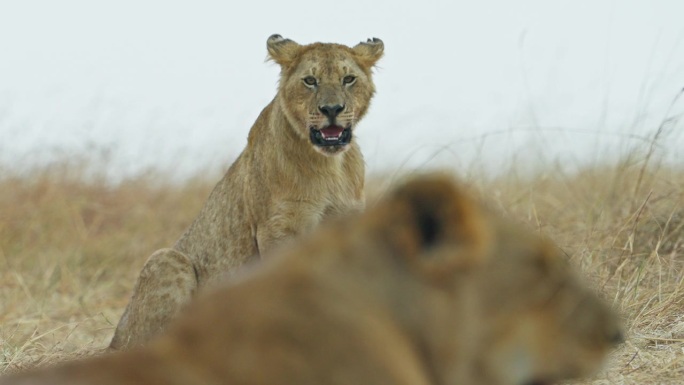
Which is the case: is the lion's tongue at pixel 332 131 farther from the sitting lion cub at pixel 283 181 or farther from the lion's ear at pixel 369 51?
the lion's ear at pixel 369 51

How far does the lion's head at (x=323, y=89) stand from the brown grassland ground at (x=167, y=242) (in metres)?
1.40

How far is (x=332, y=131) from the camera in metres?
5.44

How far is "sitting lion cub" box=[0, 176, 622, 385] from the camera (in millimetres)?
2174

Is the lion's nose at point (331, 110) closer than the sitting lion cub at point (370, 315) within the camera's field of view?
No

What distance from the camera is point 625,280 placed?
233 inches

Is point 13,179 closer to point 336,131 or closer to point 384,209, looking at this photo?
point 336,131

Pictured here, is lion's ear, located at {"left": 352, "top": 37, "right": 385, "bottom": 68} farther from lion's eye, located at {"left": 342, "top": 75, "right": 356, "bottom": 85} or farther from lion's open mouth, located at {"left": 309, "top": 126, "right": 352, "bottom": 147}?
lion's open mouth, located at {"left": 309, "top": 126, "right": 352, "bottom": 147}

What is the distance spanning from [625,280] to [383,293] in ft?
13.1

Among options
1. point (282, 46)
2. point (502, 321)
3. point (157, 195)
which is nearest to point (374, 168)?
point (157, 195)

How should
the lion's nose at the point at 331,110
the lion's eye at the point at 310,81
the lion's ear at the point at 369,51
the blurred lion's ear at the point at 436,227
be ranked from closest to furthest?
the blurred lion's ear at the point at 436,227
the lion's nose at the point at 331,110
the lion's eye at the point at 310,81
the lion's ear at the point at 369,51

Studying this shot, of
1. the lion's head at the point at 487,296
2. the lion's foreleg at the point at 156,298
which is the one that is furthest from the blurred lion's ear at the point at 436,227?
the lion's foreleg at the point at 156,298

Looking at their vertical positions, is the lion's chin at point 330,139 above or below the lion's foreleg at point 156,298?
above

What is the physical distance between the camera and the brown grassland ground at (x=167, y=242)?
212 inches

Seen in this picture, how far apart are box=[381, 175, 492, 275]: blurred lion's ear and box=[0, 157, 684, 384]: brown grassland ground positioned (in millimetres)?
2453
